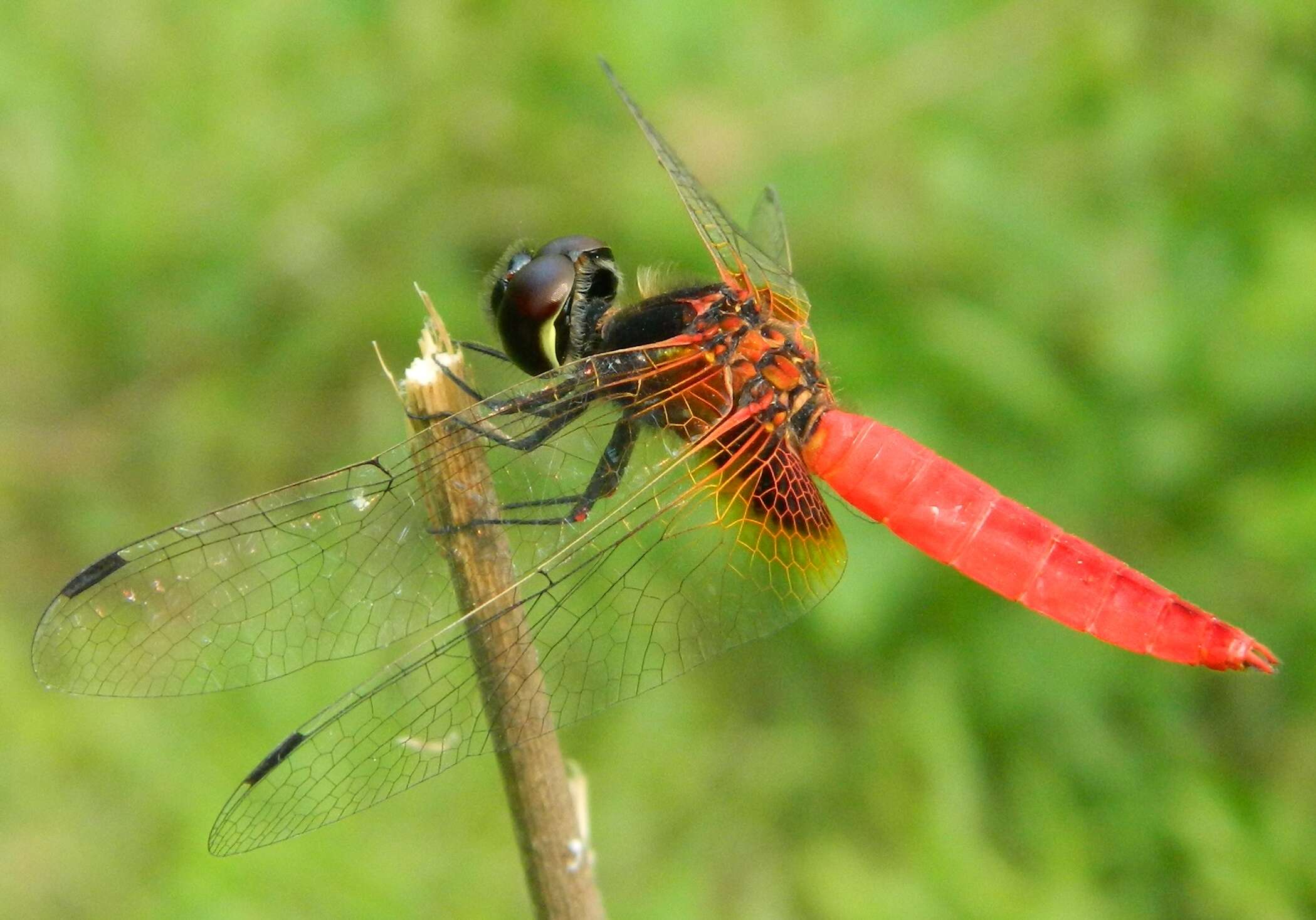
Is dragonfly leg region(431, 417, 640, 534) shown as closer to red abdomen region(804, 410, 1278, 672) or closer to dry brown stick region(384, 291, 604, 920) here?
dry brown stick region(384, 291, 604, 920)

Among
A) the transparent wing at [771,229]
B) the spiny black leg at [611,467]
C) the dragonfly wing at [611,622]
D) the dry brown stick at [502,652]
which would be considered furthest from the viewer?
the transparent wing at [771,229]

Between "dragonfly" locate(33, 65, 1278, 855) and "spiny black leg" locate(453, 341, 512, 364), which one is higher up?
"spiny black leg" locate(453, 341, 512, 364)

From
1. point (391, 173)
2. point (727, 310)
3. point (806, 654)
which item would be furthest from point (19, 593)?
point (727, 310)

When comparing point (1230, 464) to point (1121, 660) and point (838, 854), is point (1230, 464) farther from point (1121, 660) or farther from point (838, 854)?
point (838, 854)

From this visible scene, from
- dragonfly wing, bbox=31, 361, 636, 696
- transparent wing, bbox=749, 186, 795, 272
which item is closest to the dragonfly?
dragonfly wing, bbox=31, 361, 636, 696

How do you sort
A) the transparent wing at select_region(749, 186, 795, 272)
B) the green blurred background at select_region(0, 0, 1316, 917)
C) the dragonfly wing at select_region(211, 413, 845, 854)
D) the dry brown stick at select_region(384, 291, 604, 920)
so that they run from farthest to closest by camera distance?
the green blurred background at select_region(0, 0, 1316, 917) → the transparent wing at select_region(749, 186, 795, 272) → the dragonfly wing at select_region(211, 413, 845, 854) → the dry brown stick at select_region(384, 291, 604, 920)

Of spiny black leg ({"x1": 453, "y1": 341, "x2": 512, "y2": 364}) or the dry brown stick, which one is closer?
the dry brown stick

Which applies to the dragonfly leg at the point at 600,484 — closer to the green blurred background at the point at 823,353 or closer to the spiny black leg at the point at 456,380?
the spiny black leg at the point at 456,380

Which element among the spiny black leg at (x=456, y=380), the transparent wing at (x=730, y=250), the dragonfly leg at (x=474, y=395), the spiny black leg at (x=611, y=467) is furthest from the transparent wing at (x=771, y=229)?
the spiny black leg at (x=456, y=380)
